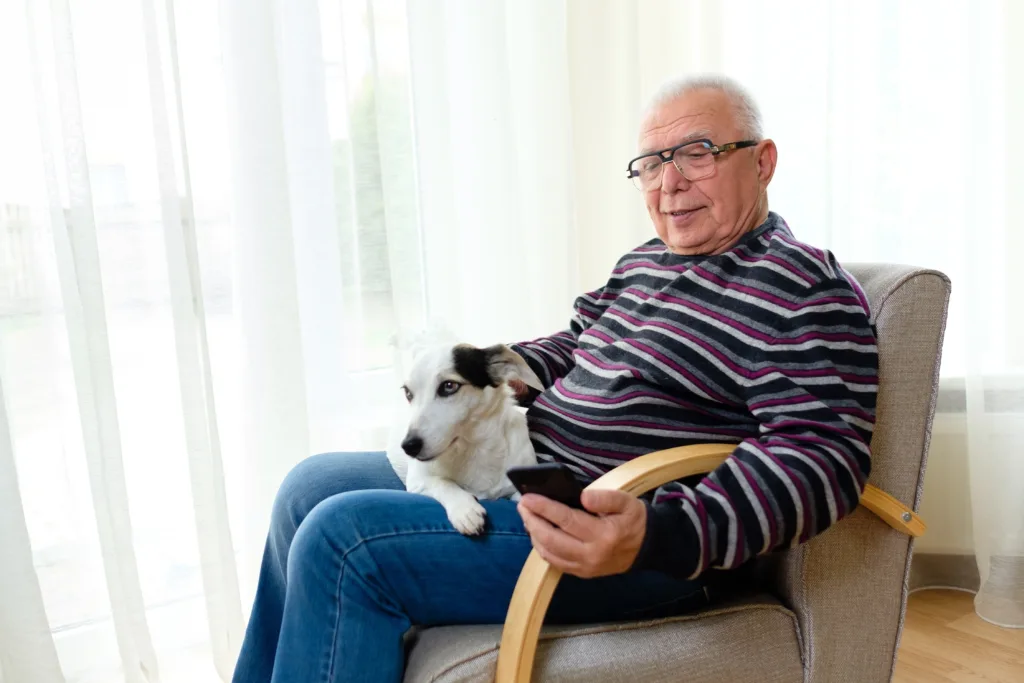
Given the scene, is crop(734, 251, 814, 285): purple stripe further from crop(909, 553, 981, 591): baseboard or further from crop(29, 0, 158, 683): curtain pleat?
crop(909, 553, 981, 591): baseboard

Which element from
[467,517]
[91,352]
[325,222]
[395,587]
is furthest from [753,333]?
[91,352]

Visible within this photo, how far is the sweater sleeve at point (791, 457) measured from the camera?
1.12 metres

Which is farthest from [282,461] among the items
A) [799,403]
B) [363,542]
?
[799,403]

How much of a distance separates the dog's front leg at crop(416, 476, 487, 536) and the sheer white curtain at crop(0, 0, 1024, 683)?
2.78ft

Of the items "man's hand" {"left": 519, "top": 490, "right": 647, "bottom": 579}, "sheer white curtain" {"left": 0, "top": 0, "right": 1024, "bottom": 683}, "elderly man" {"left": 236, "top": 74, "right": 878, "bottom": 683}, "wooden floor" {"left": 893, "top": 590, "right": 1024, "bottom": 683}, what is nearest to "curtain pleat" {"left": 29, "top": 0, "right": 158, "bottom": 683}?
"sheer white curtain" {"left": 0, "top": 0, "right": 1024, "bottom": 683}

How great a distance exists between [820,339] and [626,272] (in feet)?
1.70

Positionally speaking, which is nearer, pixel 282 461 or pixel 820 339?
pixel 820 339

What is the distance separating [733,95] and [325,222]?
1074 mm

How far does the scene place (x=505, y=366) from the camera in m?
1.50

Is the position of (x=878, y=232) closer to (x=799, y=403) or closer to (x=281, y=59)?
(x=799, y=403)

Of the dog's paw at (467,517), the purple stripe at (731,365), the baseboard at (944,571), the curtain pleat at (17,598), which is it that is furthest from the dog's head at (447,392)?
the baseboard at (944,571)

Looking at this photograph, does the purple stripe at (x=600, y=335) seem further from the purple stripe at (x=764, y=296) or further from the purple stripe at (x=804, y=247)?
the purple stripe at (x=804, y=247)

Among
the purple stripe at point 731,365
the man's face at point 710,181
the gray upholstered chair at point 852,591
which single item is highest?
the man's face at point 710,181

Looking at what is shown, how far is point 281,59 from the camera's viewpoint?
6.71ft
